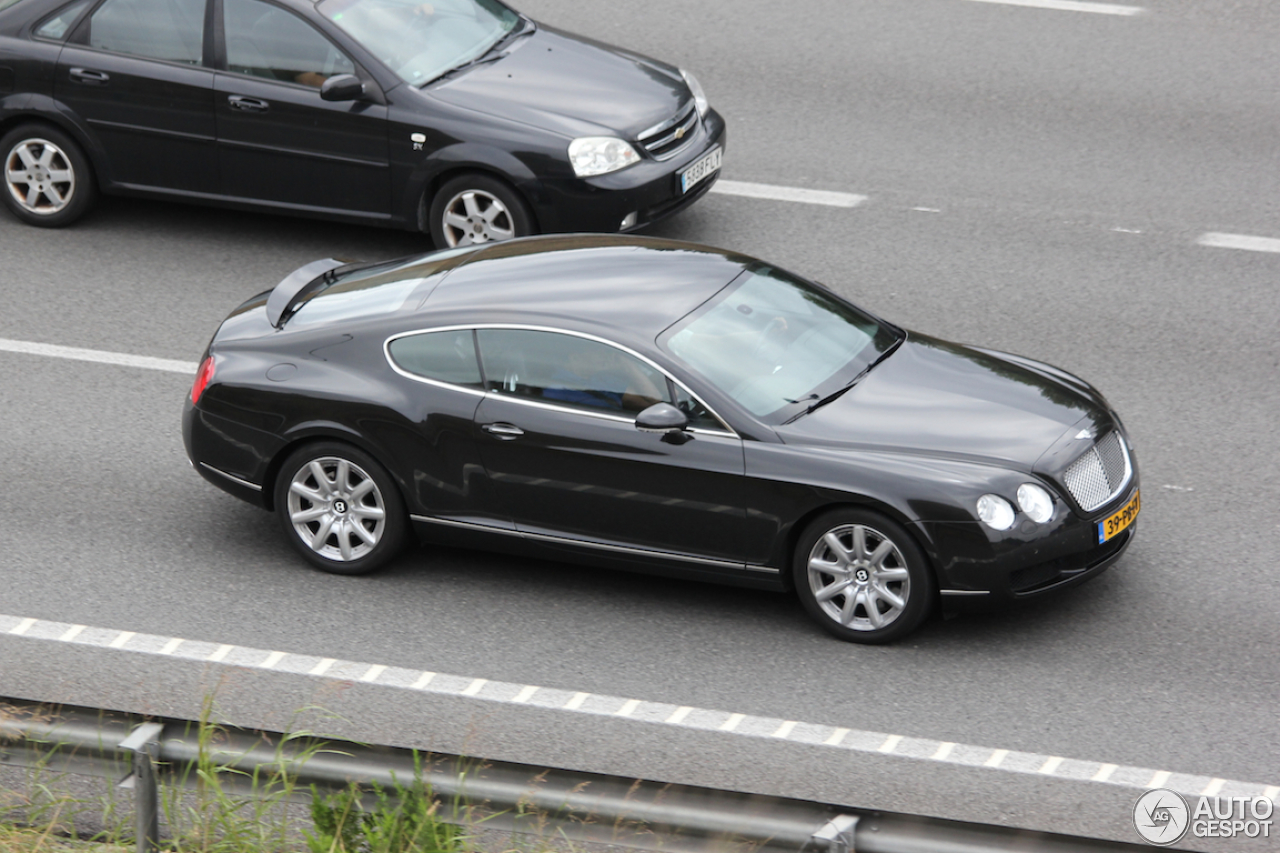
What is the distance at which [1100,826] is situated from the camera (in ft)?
20.7

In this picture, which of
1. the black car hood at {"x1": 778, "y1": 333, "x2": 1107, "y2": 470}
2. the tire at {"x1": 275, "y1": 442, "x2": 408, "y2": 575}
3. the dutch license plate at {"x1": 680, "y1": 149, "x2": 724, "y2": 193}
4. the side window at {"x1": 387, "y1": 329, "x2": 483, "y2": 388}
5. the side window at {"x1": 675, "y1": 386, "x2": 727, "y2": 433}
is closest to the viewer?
the black car hood at {"x1": 778, "y1": 333, "x2": 1107, "y2": 470}

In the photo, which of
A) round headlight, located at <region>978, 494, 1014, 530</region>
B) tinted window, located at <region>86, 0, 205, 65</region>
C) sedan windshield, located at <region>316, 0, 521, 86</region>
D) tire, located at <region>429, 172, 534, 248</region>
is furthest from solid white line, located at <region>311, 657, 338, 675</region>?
tinted window, located at <region>86, 0, 205, 65</region>

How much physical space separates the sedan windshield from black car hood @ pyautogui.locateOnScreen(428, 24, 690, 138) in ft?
0.62

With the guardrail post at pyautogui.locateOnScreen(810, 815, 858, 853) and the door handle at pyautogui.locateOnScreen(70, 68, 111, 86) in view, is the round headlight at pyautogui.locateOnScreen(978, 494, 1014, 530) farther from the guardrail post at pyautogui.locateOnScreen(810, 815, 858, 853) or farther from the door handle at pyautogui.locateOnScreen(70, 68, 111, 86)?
the door handle at pyautogui.locateOnScreen(70, 68, 111, 86)

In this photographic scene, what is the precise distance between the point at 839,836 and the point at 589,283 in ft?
13.5

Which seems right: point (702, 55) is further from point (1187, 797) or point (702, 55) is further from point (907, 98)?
point (1187, 797)

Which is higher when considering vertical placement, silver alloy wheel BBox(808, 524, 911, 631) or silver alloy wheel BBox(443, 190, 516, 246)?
silver alloy wheel BBox(443, 190, 516, 246)

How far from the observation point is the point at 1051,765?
6.65 m

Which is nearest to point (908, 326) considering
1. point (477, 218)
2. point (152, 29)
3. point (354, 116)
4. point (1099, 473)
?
point (477, 218)

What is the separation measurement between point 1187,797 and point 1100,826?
1.25ft

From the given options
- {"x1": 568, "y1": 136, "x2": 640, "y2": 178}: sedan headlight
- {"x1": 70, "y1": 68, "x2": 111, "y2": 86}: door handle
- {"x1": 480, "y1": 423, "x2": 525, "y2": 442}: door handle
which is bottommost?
{"x1": 480, "y1": 423, "x2": 525, "y2": 442}: door handle

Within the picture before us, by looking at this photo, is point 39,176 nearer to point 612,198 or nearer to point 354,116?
point 354,116

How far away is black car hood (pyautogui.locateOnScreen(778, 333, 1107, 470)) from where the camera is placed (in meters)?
7.47

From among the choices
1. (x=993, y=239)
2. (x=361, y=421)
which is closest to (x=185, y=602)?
(x=361, y=421)
